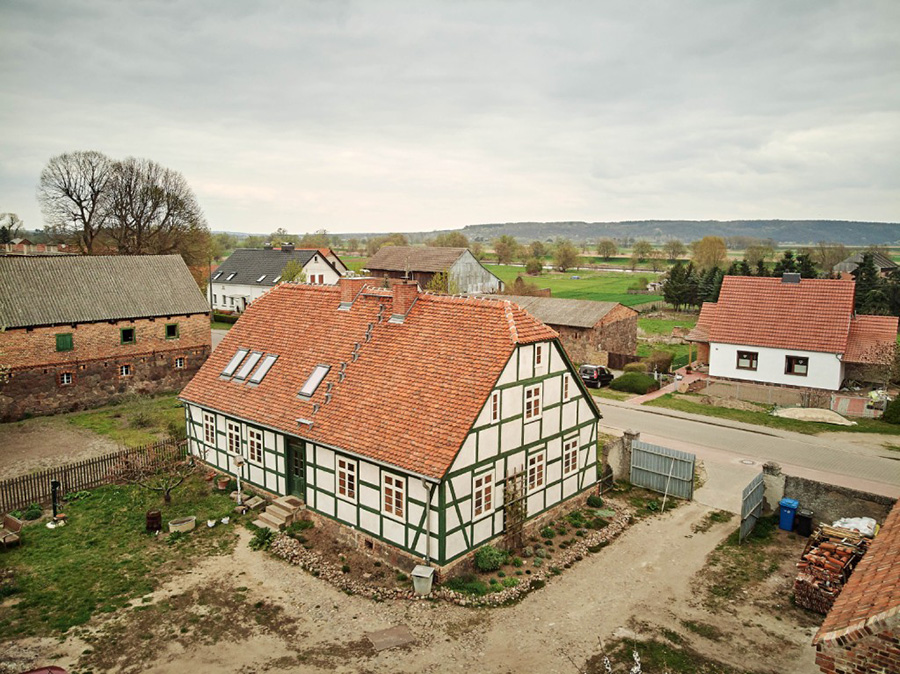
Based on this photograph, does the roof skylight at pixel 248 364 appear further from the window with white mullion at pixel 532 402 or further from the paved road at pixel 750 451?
the paved road at pixel 750 451

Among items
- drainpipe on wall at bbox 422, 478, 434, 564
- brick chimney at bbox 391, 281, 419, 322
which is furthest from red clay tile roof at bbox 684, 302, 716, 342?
drainpipe on wall at bbox 422, 478, 434, 564

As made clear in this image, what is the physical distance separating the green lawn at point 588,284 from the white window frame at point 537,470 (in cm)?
5814

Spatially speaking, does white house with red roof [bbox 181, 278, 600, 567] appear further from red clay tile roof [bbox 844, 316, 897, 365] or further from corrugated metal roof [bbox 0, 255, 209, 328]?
red clay tile roof [bbox 844, 316, 897, 365]

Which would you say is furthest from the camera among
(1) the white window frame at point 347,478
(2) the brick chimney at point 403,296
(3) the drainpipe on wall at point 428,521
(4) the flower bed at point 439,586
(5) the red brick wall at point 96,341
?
(5) the red brick wall at point 96,341

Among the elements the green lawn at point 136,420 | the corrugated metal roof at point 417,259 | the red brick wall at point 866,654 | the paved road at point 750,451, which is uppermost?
the corrugated metal roof at point 417,259

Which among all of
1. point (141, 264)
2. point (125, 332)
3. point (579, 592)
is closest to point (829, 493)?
point (579, 592)

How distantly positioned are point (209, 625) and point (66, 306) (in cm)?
2517

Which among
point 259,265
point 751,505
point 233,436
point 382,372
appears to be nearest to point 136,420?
point 233,436

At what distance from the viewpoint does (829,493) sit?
61.6ft

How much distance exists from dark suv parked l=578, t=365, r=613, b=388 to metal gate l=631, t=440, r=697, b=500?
15453 millimetres

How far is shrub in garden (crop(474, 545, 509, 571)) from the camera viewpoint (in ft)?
53.4

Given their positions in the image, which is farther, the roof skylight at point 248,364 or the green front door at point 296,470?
the roof skylight at point 248,364

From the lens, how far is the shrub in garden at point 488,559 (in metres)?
16.3

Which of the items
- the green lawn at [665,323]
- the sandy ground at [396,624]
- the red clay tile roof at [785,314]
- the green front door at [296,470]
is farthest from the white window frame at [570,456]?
the green lawn at [665,323]
